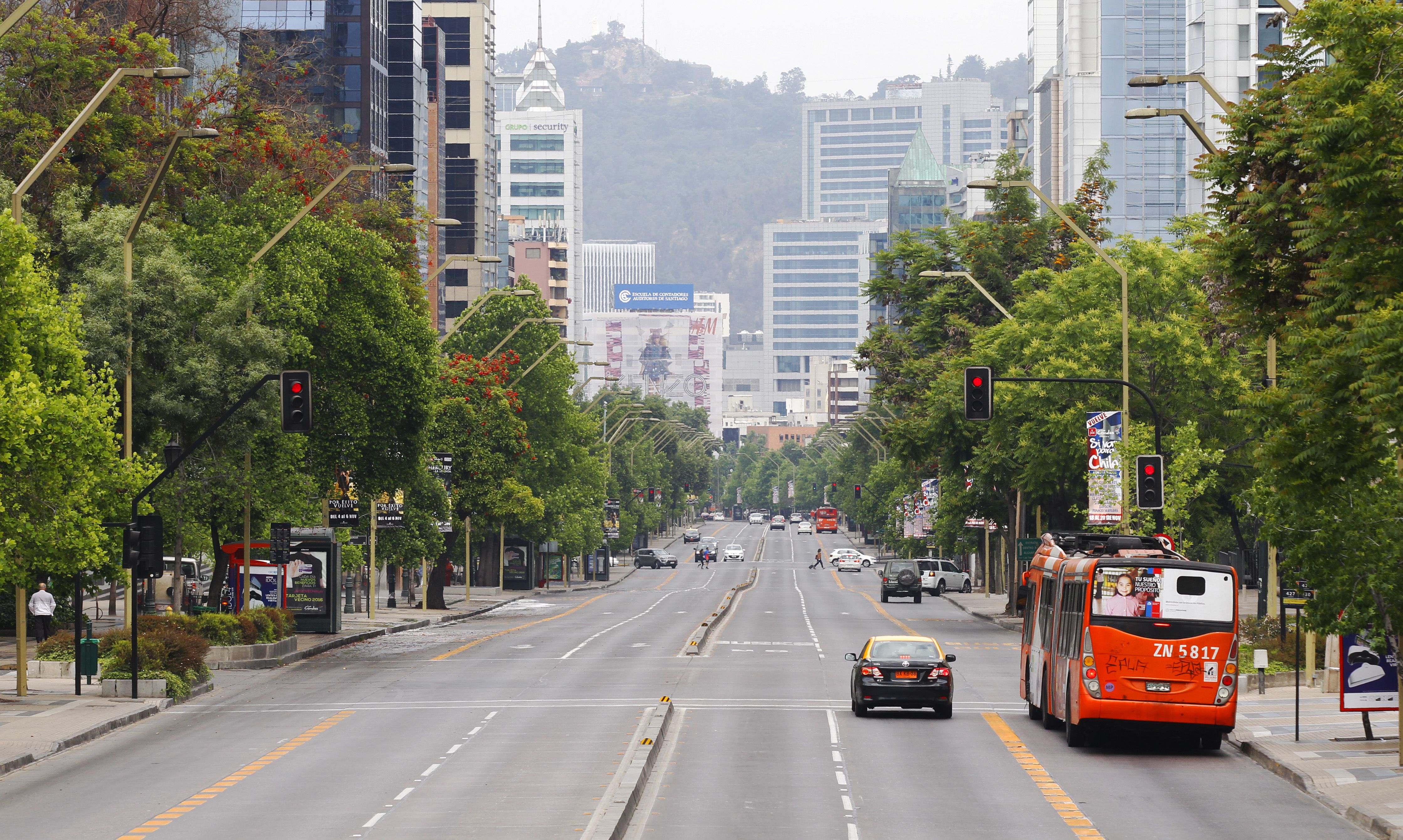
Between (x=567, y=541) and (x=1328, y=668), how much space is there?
64270mm

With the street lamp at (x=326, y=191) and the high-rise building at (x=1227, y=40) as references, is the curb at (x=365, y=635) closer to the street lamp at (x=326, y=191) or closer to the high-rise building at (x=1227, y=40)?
the street lamp at (x=326, y=191)

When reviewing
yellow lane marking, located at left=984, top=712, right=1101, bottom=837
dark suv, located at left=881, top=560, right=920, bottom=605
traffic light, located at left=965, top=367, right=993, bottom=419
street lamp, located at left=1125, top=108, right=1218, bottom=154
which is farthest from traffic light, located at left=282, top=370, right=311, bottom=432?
dark suv, located at left=881, top=560, right=920, bottom=605

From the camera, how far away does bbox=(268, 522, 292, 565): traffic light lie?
47094mm

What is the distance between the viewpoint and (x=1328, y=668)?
3400cm

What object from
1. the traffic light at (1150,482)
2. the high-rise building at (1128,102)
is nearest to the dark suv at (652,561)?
the high-rise building at (1128,102)

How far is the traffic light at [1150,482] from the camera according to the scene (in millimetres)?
36750

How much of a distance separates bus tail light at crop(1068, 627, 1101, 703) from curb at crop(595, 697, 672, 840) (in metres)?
6.38

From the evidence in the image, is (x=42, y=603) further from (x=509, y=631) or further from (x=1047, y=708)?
(x=1047, y=708)

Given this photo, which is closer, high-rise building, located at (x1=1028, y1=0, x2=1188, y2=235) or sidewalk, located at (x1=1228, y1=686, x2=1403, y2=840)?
sidewalk, located at (x1=1228, y1=686, x2=1403, y2=840)

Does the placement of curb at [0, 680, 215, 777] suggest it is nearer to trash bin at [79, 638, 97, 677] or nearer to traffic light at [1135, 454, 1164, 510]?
trash bin at [79, 638, 97, 677]

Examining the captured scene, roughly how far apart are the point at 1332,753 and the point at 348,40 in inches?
4068

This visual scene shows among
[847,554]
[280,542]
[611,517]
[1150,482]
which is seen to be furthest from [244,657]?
[847,554]

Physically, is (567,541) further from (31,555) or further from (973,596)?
(31,555)

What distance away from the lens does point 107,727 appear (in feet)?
94.5
